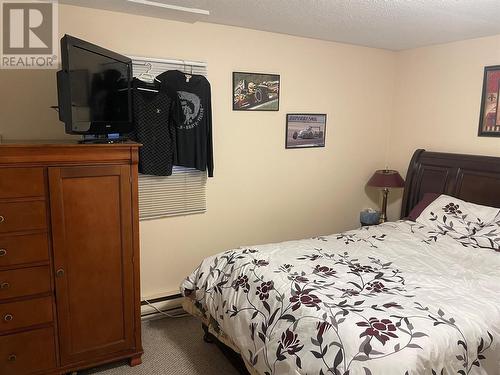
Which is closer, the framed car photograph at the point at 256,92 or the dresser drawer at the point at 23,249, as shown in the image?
the dresser drawer at the point at 23,249

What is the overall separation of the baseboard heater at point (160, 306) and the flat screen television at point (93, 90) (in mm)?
1411

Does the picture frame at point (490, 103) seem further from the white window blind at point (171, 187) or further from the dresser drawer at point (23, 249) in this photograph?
the dresser drawer at point (23, 249)

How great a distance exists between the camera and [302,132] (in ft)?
12.1

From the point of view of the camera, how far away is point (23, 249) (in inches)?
80.6

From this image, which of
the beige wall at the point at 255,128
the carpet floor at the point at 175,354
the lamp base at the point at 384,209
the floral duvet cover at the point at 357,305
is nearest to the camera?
the floral duvet cover at the point at 357,305

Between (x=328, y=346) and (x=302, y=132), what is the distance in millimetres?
2443

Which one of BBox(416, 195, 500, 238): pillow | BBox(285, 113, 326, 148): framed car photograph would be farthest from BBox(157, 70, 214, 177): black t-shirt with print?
BBox(416, 195, 500, 238): pillow

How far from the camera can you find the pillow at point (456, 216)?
2.92m

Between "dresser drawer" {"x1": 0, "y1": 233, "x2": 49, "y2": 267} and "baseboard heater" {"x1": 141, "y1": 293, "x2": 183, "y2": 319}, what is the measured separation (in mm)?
1130

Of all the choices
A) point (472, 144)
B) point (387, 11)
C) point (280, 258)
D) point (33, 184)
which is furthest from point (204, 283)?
point (472, 144)

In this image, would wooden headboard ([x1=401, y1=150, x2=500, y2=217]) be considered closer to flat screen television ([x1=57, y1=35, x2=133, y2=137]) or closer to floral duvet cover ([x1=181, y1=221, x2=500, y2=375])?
floral duvet cover ([x1=181, y1=221, x2=500, y2=375])

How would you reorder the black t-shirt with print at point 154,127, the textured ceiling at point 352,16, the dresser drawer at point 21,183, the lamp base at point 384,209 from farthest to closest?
the lamp base at point 384,209 < the black t-shirt with print at point 154,127 < the textured ceiling at point 352,16 < the dresser drawer at point 21,183

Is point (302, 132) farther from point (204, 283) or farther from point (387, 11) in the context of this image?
point (204, 283)

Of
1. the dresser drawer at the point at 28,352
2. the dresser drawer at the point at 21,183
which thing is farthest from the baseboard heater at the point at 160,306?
the dresser drawer at the point at 21,183
